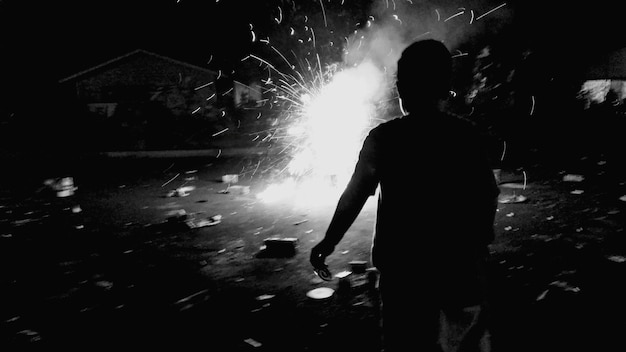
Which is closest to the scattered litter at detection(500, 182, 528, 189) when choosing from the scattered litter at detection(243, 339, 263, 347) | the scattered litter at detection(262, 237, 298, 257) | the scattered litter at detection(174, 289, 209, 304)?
the scattered litter at detection(262, 237, 298, 257)

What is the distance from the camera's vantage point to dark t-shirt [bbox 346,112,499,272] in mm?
1875

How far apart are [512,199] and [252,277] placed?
16.0 ft

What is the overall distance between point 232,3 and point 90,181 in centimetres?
2047

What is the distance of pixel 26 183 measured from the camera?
1177 centimetres

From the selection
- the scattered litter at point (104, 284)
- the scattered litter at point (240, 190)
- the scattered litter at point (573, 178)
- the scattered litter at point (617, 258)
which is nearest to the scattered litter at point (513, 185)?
the scattered litter at point (573, 178)

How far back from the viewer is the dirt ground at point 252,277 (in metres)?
3.35

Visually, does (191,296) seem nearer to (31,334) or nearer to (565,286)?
(31,334)

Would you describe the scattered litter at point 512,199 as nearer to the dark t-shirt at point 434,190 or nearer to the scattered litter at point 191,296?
the scattered litter at point 191,296

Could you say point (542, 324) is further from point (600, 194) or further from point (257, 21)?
point (257, 21)

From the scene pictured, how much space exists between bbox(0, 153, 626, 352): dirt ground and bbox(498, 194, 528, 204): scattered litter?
110 millimetres

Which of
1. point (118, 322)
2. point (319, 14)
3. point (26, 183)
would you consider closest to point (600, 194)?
point (118, 322)

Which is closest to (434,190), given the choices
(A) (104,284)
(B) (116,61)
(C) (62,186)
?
(A) (104,284)

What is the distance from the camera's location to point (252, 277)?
4.63 m

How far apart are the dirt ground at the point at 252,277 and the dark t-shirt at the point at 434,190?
9 cm
